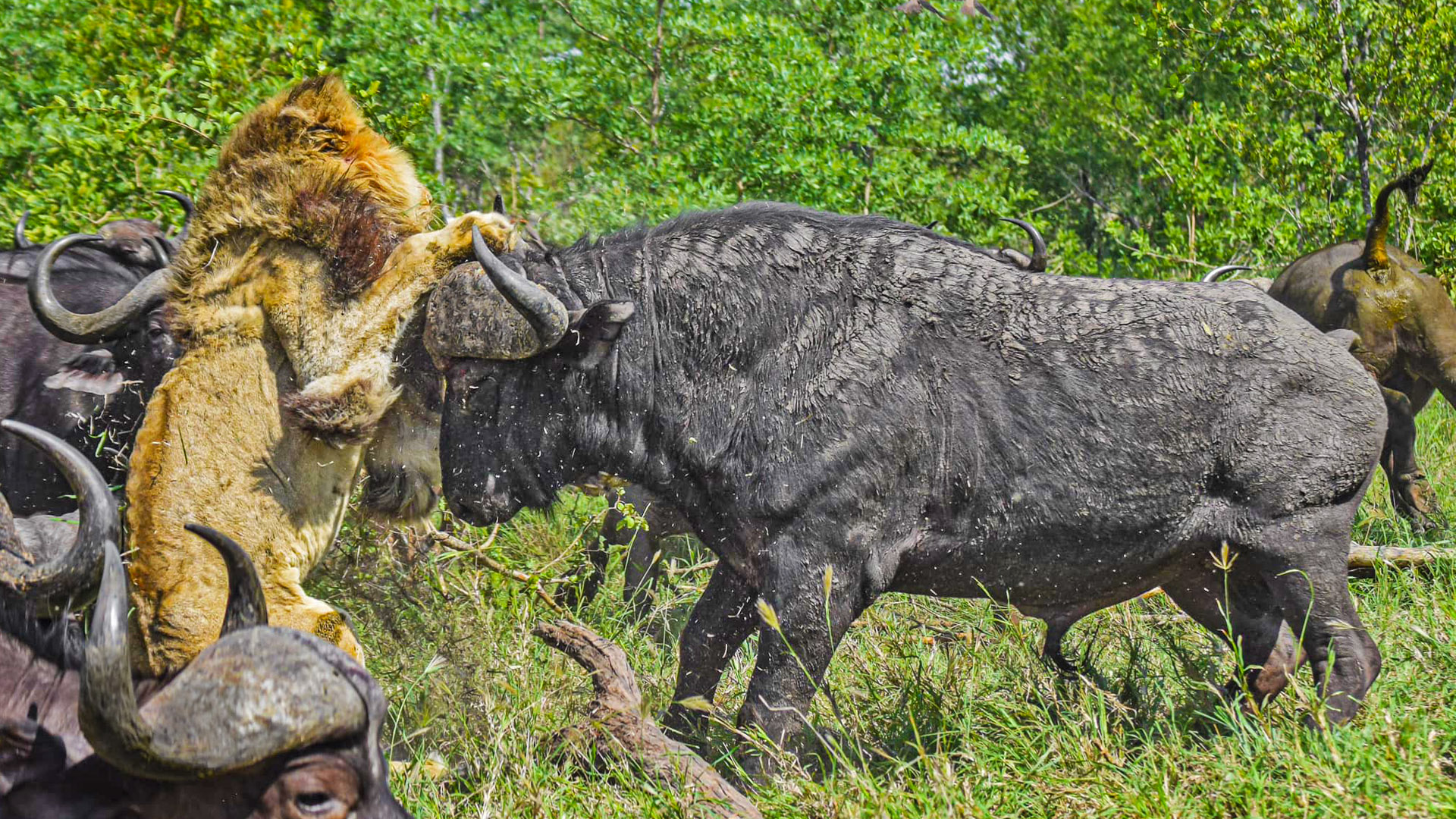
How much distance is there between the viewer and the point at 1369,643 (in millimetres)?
4512

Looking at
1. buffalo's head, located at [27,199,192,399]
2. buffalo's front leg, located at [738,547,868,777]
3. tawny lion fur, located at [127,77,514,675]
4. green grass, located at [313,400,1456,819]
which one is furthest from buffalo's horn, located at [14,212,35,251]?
buffalo's front leg, located at [738,547,868,777]

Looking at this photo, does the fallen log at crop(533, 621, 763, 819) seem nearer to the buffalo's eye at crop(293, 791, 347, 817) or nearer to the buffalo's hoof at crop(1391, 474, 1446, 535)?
the buffalo's eye at crop(293, 791, 347, 817)

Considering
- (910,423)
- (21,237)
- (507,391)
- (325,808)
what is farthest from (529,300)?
(21,237)

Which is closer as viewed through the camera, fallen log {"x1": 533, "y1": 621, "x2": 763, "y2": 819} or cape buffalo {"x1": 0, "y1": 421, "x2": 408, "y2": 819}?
cape buffalo {"x1": 0, "y1": 421, "x2": 408, "y2": 819}

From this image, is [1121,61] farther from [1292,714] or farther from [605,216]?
[1292,714]

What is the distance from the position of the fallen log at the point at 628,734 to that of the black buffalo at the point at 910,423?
1.34 feet

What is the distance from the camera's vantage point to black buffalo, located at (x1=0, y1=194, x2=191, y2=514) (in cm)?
500

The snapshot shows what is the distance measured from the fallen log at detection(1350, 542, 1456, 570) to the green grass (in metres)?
0.09

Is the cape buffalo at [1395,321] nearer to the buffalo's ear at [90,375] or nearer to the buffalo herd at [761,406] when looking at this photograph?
the buffalo herd at [761,406]

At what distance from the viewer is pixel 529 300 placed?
169 inches

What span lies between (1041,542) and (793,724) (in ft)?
3.43

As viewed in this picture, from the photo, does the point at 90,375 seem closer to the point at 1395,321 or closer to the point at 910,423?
the point at 910,423

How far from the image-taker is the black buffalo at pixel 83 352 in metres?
5.00

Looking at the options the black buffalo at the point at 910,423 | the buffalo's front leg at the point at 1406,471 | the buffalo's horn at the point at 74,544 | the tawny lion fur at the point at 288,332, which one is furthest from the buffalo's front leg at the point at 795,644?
the buffalo's front leg at the point at 1406,471
